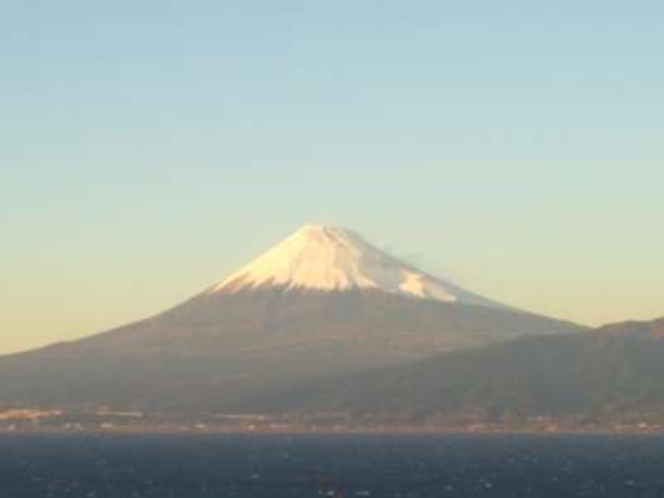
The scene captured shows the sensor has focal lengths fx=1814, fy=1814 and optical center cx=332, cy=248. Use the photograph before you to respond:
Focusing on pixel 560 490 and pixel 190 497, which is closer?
pixel 190 497

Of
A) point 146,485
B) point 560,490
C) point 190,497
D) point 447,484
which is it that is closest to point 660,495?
point 560,490

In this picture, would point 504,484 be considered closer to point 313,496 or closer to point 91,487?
point 313,496

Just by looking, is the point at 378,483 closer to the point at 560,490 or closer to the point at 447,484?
the point at 447,484

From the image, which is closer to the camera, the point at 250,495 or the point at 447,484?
the point at 250,495

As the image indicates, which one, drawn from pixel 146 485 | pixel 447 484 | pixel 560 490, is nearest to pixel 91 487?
pixel 146 485

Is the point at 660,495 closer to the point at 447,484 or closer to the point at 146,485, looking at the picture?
the point at 447,484

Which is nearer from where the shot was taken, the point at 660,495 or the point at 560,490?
the point at 660,495

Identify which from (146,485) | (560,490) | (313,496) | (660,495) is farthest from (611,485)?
(146,485)
